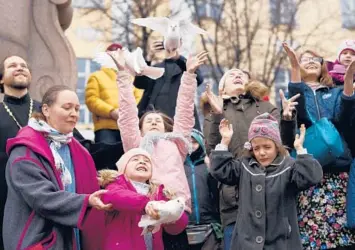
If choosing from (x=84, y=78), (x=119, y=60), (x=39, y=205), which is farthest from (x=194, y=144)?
(x=84, y=78)

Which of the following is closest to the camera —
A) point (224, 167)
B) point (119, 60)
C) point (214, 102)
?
point (224, 167)

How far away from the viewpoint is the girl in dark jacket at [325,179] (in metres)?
5.60

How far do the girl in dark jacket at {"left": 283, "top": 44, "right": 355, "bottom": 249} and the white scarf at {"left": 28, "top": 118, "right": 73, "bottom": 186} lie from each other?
2034 mm

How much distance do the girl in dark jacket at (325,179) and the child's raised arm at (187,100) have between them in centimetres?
86

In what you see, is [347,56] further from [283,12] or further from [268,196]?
[283,12]

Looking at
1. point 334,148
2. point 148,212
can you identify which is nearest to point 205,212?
point 334,148

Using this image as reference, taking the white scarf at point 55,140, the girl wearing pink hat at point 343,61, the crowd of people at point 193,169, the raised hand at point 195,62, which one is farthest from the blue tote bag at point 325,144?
the white scarf at point 55,140

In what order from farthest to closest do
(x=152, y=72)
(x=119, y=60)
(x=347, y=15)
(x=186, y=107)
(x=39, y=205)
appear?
(x=347, y=15) → (x=152, y=72) → (x=186, y=107) → (x=119, y=60) → (x=39, y=205)

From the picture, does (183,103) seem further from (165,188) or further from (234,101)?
(165,188)

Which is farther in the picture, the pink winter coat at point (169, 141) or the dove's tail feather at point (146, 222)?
the pink winter coat at point (169, 141)

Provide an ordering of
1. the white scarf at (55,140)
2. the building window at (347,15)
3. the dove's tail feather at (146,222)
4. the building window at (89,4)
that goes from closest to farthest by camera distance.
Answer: the dove's tail feather at (146,222) < the white scarf at (55,140) < the building window at (89,4) < the building window at (347,15)

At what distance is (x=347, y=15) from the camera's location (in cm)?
2319

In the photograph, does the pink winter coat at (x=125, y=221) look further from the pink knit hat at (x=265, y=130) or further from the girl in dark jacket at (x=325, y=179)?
the girl in dark jacket at (x=325, y=179)

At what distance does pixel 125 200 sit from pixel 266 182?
1.18 meters
